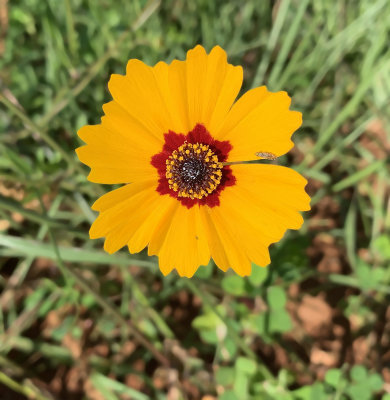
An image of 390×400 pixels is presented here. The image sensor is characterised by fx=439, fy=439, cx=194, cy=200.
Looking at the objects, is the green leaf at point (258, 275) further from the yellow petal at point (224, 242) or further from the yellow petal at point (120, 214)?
the yellow petal at point (120, 214)

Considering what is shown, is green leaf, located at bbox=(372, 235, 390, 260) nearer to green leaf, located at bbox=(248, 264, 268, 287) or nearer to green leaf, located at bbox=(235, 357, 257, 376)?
green leaf, located at bbox=(248, 264, 268, 287)

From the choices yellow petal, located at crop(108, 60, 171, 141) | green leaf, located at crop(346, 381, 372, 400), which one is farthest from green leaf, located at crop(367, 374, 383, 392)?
yellow petal, located at crop(108, 60, 171, 141)

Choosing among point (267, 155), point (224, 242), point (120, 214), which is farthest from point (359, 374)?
point (120, 214)

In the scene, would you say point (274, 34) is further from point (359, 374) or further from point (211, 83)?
point (359, 374)

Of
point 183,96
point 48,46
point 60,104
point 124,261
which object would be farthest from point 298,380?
point 48,46

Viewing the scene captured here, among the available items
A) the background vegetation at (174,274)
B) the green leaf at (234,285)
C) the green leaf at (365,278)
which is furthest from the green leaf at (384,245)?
the green leaf at (234,285)

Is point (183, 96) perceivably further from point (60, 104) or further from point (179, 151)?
point (60, 104)

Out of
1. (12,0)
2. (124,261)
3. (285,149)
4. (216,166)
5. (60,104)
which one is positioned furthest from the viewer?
(12,0)
